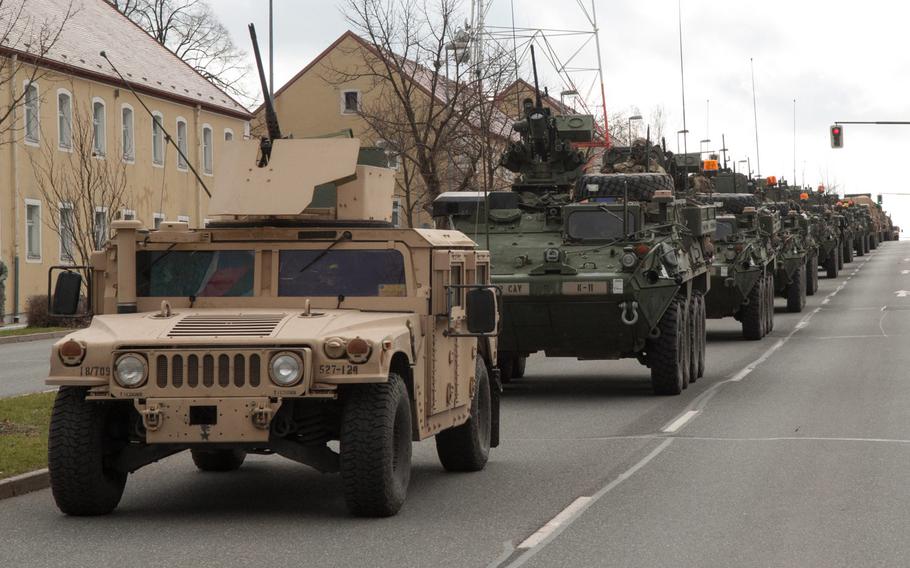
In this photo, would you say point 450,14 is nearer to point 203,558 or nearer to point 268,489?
point 268,489

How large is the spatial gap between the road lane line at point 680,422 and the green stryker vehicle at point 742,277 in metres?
10.0

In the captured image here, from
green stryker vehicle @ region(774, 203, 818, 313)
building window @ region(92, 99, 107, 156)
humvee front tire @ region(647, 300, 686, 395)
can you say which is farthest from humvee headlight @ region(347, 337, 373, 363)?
building window @ region(92, 99, 107, 156)

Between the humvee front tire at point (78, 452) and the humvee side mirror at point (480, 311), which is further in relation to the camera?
the humvee side mirror at point (480, 311)

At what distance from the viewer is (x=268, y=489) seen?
35.3ft

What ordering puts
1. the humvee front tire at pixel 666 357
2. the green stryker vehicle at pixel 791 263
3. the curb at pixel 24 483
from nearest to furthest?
the curb at pixel 24 483 → the humvee front tire at pixel 666 357 → the green stryker vehicle at pixel 791 263

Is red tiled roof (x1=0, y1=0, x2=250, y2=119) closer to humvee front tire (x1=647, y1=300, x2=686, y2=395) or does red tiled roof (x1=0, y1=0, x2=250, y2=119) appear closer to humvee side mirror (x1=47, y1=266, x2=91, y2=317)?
humvee front tire (x1=647, y1=300, x2=686, y2=395)

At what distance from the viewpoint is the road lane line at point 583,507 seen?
8.21m

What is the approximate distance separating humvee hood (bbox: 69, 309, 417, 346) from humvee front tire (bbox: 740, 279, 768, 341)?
728 inches

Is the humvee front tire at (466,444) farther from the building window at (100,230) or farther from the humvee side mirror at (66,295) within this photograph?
the building window at (100,230)

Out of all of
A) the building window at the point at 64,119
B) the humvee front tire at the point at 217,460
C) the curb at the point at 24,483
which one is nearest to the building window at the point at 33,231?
the building window at the point at 64,119

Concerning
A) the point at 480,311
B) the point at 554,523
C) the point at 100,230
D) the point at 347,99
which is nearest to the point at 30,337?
the point at 100,230

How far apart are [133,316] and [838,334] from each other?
2025cm

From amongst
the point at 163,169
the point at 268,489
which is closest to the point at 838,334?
the point at 268,489

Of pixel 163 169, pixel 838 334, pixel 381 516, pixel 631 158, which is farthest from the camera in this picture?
pixel 163 169
